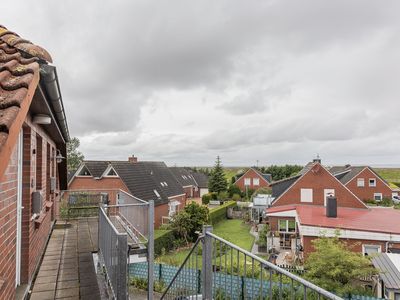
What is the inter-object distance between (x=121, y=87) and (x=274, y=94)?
567 inches

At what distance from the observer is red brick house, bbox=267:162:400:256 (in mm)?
15109

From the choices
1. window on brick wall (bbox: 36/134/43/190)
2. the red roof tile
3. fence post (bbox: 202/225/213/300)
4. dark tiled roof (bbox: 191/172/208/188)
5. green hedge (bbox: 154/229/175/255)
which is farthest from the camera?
dark tiled roof (bbox: 191/172/208/188)

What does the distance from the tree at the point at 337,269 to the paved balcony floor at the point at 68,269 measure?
8823 millimetres

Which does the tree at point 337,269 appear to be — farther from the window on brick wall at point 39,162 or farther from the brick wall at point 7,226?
the brick wall at point 7,226

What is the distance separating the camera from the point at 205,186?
173 feet

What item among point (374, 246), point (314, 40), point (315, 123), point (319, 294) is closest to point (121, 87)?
point (314, 40)

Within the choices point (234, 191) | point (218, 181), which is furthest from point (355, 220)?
point (218, 181)

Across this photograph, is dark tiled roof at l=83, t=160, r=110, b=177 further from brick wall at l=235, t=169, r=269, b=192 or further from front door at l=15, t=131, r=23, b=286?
brick wall at l=235, t=169, r=269, b=192

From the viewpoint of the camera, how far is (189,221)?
20.2 metres

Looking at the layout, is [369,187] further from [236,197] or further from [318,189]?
[236,197]

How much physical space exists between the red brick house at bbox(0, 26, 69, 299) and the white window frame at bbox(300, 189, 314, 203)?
2201 cm

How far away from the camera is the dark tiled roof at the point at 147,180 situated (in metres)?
23.0

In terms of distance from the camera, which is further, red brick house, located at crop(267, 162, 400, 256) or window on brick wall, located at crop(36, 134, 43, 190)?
red brick house, located at crop(267, 162, 400, 256)

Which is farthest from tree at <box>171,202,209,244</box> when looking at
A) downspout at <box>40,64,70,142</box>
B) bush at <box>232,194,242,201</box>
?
bush at <box>232,194,242,201</box>
